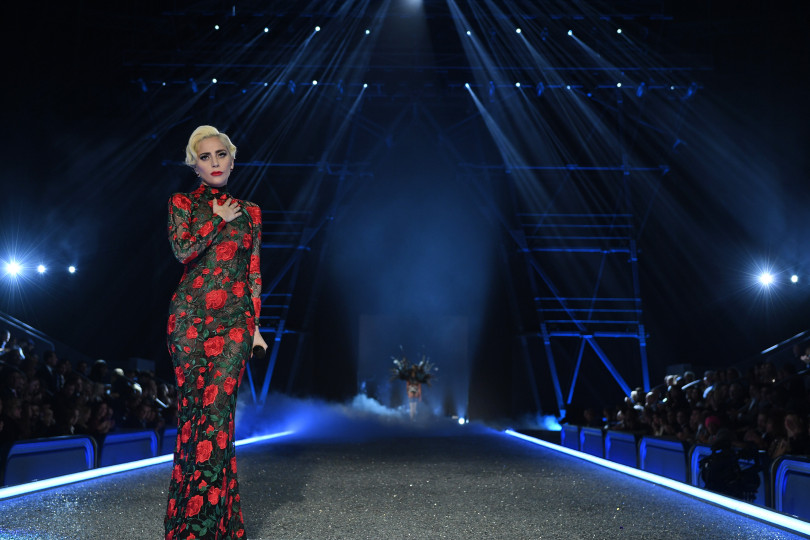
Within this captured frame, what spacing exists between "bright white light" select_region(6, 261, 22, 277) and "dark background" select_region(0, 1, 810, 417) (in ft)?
0.56

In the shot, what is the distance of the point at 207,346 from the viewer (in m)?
2.03

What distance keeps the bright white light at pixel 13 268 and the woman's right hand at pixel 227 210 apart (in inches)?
351

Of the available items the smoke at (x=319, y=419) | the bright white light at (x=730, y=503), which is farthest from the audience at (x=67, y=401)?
the bright white light at (x=730, y=503)

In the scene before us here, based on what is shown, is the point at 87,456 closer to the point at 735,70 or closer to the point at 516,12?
the point at 516,12

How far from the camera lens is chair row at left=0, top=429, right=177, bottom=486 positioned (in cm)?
344

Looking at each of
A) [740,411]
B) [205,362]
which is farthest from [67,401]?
[740,411]

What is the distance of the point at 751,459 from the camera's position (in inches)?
155

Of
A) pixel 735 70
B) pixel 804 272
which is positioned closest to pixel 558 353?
pixel 804 272

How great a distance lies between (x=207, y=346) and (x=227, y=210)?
41 cm

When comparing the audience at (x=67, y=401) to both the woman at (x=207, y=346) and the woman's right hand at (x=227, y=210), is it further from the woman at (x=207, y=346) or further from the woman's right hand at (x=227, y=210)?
the woman's right hand at (x=227, y=210)

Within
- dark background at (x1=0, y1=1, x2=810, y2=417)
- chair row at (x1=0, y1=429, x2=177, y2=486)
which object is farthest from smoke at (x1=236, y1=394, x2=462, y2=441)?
chair row at (x1=0, y1=429, x2=177, y2=486)

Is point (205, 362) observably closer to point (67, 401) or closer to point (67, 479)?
point (67, 479)

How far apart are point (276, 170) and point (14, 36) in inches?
192

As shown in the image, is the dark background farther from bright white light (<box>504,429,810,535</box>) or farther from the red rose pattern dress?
the red rose pattern dress
